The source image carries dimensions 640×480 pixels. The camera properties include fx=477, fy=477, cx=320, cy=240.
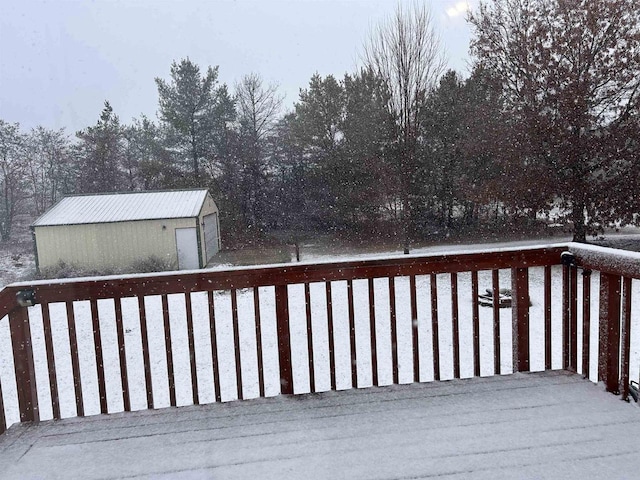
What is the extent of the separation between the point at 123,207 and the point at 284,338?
45.3 ft

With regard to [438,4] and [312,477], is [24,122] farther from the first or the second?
→ [312,477]

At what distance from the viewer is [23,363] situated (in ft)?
6.91

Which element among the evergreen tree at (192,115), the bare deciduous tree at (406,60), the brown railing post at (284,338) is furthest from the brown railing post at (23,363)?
the evergreen tree at (192,115)

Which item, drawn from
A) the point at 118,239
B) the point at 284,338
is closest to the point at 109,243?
the point at 118,239

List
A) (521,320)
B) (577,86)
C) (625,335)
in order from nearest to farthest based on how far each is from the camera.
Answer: (625,335) → (521,320) → (577,86)

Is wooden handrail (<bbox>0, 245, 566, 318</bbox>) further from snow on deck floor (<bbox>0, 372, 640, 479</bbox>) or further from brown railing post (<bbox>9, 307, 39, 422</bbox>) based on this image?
snow on deck floor (<bbox>0, 372, 640, 479</bbox>)

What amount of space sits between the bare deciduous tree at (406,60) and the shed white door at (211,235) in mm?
6451

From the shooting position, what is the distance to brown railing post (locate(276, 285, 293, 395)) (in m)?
2.28

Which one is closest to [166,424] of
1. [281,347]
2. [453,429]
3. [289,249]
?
[281,347]

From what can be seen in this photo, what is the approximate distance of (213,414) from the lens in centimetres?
215

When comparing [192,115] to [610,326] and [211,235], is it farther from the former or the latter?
[610,326]

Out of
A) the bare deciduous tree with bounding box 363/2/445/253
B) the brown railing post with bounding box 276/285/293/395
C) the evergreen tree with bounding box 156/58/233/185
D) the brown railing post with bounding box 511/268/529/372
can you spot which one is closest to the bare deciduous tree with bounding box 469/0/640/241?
the bare deciduous tree with bounding box 363/2/445/253

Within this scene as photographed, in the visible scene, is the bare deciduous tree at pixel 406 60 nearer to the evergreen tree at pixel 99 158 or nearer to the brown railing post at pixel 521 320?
the evergreen tree at pixel 99 158

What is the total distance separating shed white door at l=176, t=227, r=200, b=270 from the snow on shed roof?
1.65 ft
